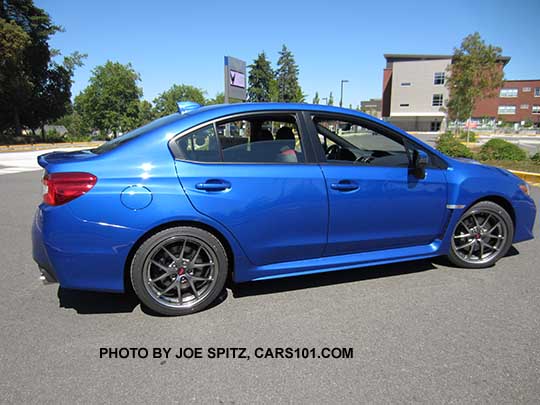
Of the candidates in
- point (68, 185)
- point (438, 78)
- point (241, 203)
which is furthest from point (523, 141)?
point (68, 185)

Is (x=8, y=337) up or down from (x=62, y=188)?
down

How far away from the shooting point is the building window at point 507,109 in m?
76.1

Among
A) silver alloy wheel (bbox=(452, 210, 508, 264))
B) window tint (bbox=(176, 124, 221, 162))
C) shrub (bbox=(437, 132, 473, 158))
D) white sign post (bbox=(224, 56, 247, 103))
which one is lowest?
silver alloy wheel (bbox=(452, 210, 508, 264))

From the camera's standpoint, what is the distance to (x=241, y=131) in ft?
10.4

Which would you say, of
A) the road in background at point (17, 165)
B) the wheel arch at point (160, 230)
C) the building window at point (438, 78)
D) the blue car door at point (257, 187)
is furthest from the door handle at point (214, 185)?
the building window at point (438, 78)

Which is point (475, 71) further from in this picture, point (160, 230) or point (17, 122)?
point (17, 122)

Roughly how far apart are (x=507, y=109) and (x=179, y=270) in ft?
298

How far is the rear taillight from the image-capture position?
2564 millimetres

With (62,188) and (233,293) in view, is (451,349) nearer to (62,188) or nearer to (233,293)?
(233,293)

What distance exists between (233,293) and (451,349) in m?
1.76

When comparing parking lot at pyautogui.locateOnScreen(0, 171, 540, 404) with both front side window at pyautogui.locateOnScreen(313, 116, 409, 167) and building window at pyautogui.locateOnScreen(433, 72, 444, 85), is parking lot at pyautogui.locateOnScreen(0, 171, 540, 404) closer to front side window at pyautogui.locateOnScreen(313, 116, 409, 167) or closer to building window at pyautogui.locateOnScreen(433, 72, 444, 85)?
front side window at pyautogui.locateOnScreen(313, 116, 409, 167)

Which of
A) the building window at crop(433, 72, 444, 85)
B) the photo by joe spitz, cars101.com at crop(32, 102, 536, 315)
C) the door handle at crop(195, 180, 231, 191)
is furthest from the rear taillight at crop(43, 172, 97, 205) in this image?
the building window at crop(433, 72, 444, 85)

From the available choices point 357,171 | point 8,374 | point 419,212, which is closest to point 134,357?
point 8,374

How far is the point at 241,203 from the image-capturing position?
2828 mm
